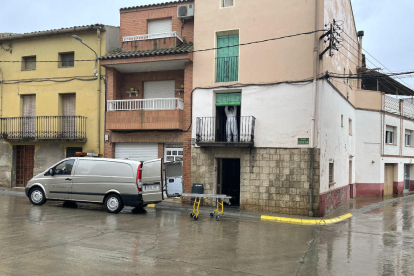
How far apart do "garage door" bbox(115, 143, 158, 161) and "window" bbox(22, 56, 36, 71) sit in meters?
6.39

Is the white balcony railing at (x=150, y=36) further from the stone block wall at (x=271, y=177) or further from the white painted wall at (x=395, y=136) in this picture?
the white painted wall at (x=395, y=136)

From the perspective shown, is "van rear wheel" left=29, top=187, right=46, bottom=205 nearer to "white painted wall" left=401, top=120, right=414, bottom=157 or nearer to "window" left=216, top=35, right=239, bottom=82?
"window" left=216, top=35, right=239, bottom=82

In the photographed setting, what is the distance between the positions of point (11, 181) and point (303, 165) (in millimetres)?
14517

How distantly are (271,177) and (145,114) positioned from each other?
593 cm

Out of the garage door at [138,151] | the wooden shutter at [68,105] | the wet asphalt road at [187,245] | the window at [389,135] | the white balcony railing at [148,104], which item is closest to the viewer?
the wet asphalt road at [187,245]

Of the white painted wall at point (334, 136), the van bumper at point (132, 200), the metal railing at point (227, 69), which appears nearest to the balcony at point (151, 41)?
the metal railing at point (227, 69)

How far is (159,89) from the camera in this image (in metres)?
16.0

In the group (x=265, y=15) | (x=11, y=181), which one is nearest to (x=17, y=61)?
(x=11, y=181)

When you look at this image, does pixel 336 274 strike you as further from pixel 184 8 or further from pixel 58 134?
pixel 58 134

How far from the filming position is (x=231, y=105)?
14.1 meters

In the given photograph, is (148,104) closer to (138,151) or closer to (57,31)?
(138,151)

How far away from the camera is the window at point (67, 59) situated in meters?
17.1

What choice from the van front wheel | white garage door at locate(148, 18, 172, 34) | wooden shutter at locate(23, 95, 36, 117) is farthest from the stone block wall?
wooden shutter at locate(23, 95, 36, 117)

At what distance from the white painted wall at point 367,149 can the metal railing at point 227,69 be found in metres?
9.39
